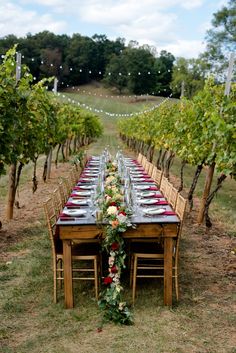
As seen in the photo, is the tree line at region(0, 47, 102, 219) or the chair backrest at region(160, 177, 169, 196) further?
the chair backrest at region(160, 177, 169, 196)

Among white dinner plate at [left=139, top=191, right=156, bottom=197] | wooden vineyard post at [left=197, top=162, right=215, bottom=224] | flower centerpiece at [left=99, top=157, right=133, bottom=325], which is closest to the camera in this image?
flower centerpiece at [left=99, top=157, right=133, bottom=325]

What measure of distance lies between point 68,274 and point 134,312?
0.78 meters

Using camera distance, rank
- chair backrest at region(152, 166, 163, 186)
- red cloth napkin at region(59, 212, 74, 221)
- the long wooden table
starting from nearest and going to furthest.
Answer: the long wooden table < red cloth napkin at region(59, 212, 74, 221) < chair backrest at region(152, 166, 163, 186)

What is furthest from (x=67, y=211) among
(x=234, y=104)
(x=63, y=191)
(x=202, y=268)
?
(x=234, y=104)

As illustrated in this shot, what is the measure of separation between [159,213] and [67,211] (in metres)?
1.03

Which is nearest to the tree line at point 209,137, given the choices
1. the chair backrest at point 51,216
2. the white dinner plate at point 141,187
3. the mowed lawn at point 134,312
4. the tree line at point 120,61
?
the white dinner plate at point 141,187

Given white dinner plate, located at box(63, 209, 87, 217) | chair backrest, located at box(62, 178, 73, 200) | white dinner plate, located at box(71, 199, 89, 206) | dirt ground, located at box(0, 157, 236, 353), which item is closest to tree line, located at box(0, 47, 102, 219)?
dirt ground, located at box(0, 157, 236, 353)

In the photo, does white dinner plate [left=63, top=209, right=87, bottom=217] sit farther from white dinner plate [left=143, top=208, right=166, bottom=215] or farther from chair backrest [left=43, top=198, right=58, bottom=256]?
white dinner plate [left=143, top=208, right=166, bottom=215]

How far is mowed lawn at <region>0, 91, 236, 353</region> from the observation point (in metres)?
3.88

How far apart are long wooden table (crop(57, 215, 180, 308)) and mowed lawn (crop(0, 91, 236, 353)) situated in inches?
9.3

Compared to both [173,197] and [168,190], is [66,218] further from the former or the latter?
[168,190]

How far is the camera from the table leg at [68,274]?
457 centimetres

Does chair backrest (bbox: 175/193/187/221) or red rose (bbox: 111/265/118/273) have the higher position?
chair backrest (bbox: 175/193/187/221)

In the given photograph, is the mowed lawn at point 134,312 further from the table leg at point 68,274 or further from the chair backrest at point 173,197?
the chair backrest at point 173,197
